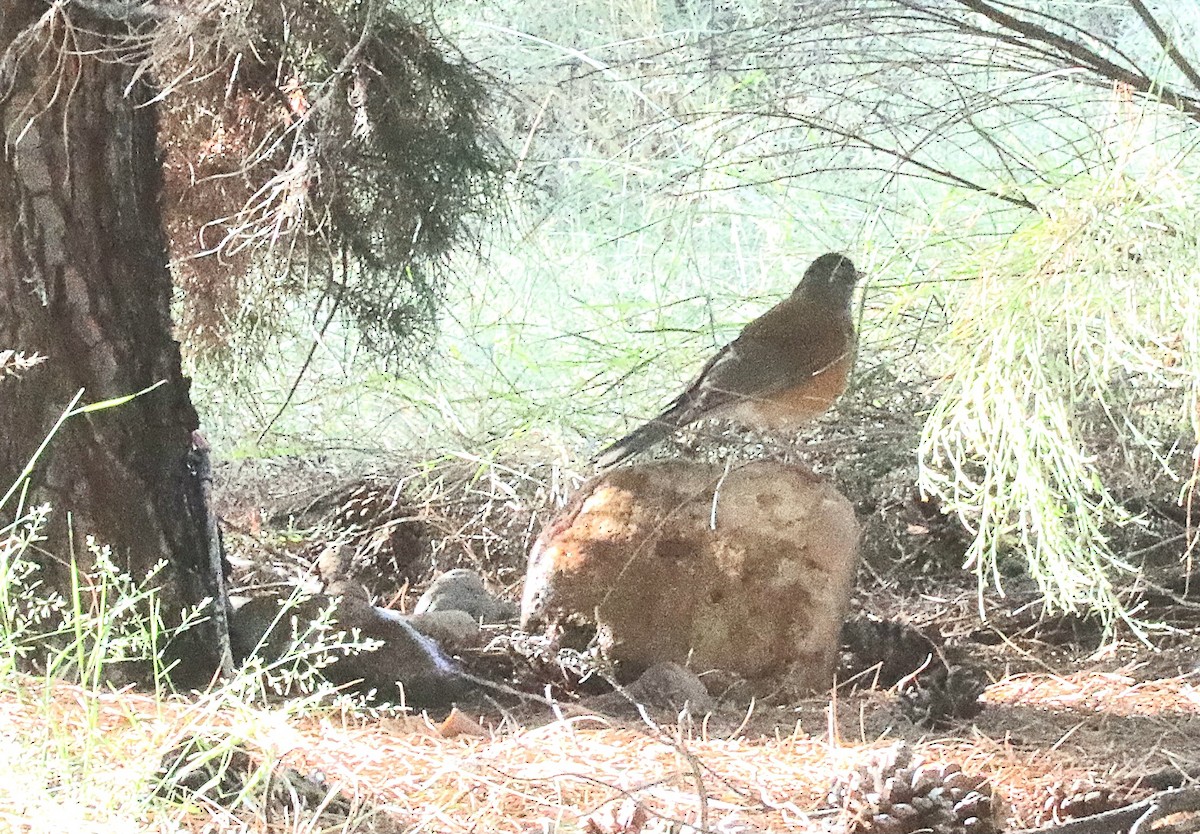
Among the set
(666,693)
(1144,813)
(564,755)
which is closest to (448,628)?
(666,693)

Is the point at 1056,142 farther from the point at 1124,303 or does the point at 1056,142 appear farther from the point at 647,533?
the point at 647,533

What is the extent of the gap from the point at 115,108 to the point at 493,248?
1.99 feet

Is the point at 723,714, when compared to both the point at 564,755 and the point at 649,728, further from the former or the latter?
the point at 564,755

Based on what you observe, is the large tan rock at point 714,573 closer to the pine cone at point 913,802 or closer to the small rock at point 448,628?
the small rock at point 448,628

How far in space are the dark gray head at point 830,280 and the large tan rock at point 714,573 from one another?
1.08ft

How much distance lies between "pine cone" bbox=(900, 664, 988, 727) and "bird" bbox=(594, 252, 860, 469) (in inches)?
20.4

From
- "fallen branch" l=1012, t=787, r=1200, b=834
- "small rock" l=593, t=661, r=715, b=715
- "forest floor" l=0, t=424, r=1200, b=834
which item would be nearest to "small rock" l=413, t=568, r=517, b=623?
"forest floor" l=0, t=424, r=1200, b=834

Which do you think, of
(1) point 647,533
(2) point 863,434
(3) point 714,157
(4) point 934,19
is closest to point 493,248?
(3) point 714,157

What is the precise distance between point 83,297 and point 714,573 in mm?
878

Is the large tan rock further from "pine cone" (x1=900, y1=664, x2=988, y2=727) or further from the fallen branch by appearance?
the fallen branch

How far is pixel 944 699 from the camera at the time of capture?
131 centimetres

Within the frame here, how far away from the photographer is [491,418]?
2.11 m

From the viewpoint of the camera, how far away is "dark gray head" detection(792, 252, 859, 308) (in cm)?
179

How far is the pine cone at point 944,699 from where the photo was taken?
1310 millimetres
